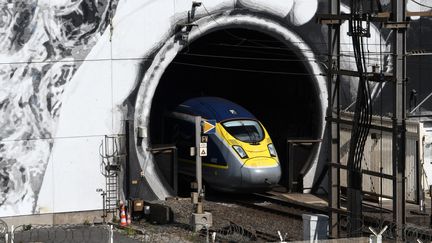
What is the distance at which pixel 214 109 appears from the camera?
33375 millimetres

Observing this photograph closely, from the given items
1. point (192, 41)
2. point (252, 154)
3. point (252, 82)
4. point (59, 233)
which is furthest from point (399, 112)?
point (252, 82)

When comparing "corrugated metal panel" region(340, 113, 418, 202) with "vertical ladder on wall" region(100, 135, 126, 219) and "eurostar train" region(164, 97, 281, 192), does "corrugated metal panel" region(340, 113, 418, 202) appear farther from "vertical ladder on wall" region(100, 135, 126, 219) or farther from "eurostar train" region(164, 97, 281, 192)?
"vertical ladder on wall" region(100, 135, 126, 219)

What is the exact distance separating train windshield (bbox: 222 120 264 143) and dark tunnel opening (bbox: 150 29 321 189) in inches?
95.7

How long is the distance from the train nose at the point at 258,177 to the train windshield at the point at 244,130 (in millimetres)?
1217

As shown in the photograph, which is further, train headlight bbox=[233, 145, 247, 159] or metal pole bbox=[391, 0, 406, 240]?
train headlight bbox=[233, 145, 247, 159]

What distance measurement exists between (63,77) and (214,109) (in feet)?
20.3

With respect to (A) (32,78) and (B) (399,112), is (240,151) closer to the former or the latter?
(A) (32,78)

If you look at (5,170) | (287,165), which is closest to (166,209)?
(5,170)

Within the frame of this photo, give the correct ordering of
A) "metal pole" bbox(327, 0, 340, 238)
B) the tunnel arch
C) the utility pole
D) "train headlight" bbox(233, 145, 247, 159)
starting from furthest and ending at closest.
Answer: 1. "train headlight" bbox(233, 145, 247, 159)
2. the tunnel arch
3. "metal pole" bbox(327, 0, 340, 238)
4. the utility pole

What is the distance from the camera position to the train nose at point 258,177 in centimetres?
3148

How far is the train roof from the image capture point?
33031 mm

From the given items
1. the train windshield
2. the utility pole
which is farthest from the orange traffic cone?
the utility pole

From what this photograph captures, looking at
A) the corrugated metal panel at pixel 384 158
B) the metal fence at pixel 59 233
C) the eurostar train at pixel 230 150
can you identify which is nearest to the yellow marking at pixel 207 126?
the eurostar train at pixel 230 150

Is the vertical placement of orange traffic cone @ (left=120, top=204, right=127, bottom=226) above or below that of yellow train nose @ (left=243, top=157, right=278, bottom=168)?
below
